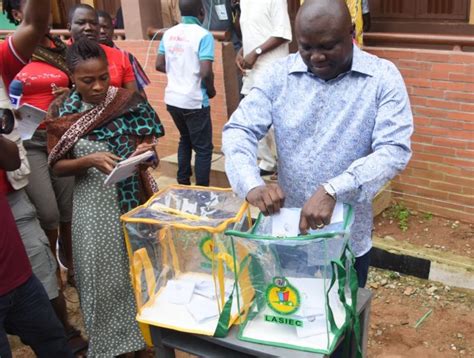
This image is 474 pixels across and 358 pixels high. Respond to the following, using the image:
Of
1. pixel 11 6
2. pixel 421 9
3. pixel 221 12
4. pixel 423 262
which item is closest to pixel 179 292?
pixel 11 6

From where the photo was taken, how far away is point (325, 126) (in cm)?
195

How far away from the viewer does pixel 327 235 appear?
1.60 m

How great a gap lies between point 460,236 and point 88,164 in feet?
9.25

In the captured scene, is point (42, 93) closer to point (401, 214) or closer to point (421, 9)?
point (401, 214)

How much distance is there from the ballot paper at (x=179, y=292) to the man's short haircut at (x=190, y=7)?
288 cm

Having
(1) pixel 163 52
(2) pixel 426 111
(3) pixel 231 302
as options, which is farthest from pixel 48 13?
(2) pixel 426 111

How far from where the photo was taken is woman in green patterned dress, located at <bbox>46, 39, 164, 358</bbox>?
2.57m

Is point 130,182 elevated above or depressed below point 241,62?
below

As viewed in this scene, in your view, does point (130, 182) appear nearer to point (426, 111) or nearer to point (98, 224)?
point (98, 224)

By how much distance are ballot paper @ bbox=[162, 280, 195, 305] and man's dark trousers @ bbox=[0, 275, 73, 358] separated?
2.32ft

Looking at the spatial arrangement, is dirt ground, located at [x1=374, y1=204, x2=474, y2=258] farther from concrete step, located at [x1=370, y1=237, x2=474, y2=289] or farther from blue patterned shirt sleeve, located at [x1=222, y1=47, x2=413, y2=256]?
blue patterned shirt sleeve, located at [x1=222, y1=47, x2=413, y2=256]

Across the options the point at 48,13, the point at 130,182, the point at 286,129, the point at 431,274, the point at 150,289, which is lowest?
the point at 431,274

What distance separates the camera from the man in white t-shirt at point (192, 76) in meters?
4.40

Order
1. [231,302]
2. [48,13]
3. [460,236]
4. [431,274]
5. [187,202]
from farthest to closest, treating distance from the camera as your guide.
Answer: [460,236] → [431,274] → [48,13] → [187,202] → [231,302]
